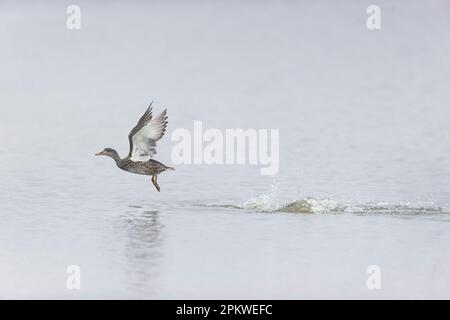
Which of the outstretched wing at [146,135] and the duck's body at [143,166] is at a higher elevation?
the outstretched wing at [146,135]

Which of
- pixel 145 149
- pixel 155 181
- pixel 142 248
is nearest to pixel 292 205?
pixel 155 181

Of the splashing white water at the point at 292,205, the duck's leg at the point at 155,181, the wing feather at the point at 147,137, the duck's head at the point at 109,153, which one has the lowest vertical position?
the splashing white water at the point at 292,205

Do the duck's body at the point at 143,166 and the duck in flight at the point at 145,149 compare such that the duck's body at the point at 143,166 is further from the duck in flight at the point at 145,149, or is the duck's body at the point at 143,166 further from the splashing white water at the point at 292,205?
the splashing white water at the point at 292,205

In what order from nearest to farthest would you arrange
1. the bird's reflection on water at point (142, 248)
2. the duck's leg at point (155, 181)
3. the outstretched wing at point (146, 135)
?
the bird's reflection on water at point (142, 248)
the outstretched wing at point (146, 135)
the duck's leg at point (155, 181)

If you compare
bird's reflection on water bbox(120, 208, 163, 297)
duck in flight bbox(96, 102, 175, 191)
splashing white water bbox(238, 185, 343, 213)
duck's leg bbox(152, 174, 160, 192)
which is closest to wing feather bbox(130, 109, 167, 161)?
duck in flight bbox(96, 102, 175, 191)

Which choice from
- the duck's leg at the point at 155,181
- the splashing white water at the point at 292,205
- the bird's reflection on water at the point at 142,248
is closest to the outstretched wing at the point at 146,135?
the duck's leg at the point at 155,181

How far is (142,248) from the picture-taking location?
324 inches

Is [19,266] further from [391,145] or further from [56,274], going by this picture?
[391,145]

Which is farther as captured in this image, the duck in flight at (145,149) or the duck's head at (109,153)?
the duck's head at (109,153)

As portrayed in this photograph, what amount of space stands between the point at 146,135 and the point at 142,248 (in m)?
1.06

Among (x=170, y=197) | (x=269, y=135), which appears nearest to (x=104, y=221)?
(x=170, y=197)

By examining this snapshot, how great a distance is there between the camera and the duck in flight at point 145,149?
8977mm

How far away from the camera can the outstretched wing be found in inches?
352

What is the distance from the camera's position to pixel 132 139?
9016mm
